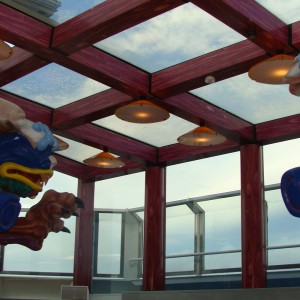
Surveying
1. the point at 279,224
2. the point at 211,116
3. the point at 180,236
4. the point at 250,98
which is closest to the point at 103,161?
the point at 211,116

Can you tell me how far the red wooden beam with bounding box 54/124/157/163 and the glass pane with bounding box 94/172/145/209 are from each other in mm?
740

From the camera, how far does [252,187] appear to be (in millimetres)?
11562

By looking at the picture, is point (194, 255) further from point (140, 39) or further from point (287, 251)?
point (140, 39)

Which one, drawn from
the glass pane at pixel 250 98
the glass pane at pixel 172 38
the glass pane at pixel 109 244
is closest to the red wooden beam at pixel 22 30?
the glass pane at pixel 172 38

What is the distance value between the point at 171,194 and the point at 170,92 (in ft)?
13.0

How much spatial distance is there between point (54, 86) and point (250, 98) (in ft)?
10.4

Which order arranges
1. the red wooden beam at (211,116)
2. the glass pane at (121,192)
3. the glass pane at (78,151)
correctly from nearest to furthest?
the red wooden beam at (211,116), the glass pane at (78,151), the glass pane at (121,192)

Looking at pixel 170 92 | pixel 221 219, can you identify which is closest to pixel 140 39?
pixel 170 92

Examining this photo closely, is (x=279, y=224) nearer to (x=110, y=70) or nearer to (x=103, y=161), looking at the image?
(x=103, y=161)

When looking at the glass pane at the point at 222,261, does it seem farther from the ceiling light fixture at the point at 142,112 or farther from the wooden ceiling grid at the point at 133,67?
the ceiling light fixture at the point at 142,112

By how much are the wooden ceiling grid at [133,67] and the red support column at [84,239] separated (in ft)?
6.13

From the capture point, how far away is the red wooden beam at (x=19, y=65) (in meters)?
9.04

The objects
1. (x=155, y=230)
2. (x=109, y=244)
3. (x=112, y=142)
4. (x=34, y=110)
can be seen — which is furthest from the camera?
(x=109, y=244)

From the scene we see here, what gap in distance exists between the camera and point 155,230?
1322cm
